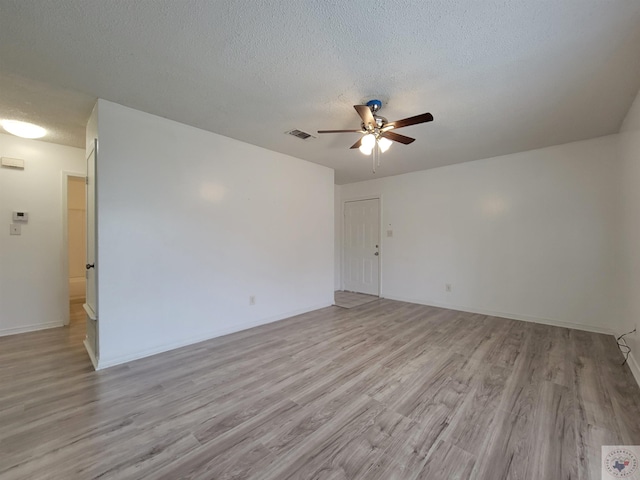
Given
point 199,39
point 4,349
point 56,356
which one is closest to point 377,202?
point 199,39

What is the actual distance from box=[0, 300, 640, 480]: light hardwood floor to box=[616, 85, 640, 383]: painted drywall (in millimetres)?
351

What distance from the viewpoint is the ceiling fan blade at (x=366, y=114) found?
7.29 ft

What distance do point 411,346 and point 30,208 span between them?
5.09 meters

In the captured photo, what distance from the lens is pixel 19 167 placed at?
3420 millimetres

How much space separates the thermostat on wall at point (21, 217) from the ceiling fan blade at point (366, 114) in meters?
4.33

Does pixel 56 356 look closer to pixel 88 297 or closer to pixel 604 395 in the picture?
pixel 88 297

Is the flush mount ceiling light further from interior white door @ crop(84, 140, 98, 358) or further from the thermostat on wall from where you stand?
the thermostat on wall

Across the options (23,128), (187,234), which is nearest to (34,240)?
(23,128)

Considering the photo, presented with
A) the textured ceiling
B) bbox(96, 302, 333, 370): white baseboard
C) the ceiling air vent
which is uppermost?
the textured ceiling

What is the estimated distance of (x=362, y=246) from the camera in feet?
19.8

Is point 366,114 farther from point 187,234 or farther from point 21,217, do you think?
point 21,217

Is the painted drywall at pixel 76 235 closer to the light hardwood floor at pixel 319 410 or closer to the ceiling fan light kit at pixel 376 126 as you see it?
the light hardwood floor at pixel 319 410

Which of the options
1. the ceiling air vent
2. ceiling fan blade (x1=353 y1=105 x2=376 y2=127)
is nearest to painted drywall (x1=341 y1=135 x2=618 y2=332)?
the ceiling air vent

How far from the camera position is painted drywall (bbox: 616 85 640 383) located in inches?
97.8
